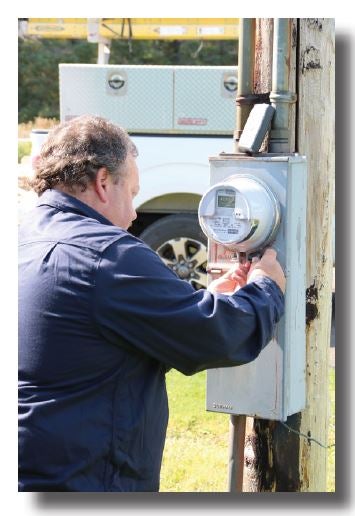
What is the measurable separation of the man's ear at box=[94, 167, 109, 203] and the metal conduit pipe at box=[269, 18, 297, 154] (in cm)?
61

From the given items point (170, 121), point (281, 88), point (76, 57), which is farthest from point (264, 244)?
point (76, 57)

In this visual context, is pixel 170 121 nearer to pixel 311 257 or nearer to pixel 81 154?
pixel 311 257

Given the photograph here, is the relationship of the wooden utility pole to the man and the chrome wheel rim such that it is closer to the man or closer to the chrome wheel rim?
the man

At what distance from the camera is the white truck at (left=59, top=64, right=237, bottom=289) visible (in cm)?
710

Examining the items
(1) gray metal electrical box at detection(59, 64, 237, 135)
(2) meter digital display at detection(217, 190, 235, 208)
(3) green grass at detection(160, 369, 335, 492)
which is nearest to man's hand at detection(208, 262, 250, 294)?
(2) meter digital display at detection(217, 190, 235, 208)

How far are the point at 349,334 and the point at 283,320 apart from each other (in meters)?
0.28

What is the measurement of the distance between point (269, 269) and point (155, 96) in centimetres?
474

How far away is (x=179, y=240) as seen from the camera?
714 cm

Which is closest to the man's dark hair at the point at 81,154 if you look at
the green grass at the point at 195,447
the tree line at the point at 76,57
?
the green grass at the point at 195,447

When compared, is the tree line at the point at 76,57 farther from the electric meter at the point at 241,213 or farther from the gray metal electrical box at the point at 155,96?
the electric meter at the point at 241,213

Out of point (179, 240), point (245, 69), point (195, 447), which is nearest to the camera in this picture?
point (245, 69)

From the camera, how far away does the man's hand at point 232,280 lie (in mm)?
2746

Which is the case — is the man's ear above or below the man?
above
